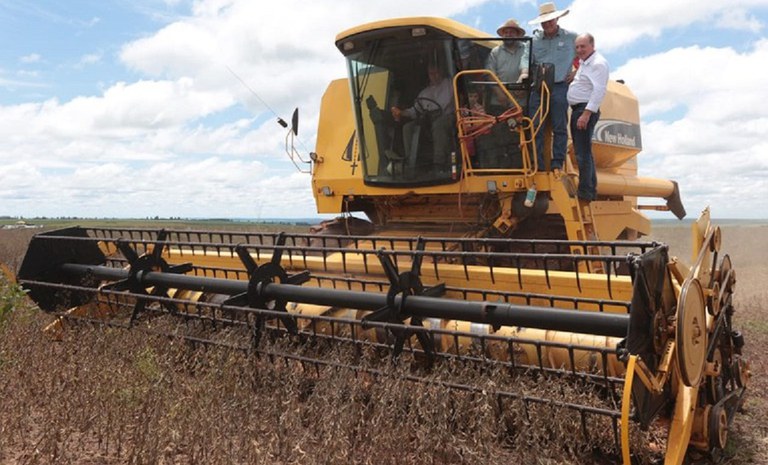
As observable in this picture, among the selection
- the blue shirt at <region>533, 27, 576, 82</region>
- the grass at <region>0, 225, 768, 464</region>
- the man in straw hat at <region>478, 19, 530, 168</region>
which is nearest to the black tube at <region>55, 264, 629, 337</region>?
the grass at <region>0, 225, 768, 464</region>

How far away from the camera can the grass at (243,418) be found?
2.55 meters

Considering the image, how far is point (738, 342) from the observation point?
342 centimetres

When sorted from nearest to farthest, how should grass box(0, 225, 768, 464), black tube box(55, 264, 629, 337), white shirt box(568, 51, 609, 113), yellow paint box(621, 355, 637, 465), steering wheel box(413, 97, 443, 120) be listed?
yellow paint box(621, 355, 637, 465)
grass box(0, 225, 768, 464)
black tube box(55, 264, 629, 337)
white shirt box(568, 51, 609, 113)
steering wheel box(413, 97, 443, 120)

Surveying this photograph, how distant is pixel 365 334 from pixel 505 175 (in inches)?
75.8

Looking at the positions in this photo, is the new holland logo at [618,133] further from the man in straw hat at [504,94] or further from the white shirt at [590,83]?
the man in straw hat at [504,94]

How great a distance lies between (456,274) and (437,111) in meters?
1.85

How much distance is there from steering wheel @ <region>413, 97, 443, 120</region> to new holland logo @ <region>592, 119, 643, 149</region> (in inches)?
66.8

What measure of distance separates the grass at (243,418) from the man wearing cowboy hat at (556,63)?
2.20 meters

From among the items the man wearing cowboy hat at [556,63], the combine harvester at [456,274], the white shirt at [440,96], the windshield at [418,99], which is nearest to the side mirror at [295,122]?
the combine harvester at [456,274]

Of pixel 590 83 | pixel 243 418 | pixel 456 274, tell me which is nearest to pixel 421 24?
pixel 590 83

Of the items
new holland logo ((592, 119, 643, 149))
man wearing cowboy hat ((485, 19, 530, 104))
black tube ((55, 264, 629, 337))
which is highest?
man wearing cowboy hat ((485, 19, 530, 104))

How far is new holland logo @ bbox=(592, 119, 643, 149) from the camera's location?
6.16 metres

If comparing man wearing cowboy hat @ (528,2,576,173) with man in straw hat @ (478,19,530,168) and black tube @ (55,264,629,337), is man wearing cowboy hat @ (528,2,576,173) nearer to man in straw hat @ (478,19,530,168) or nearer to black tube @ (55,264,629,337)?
man in straw hat @ (478,19,530,168)

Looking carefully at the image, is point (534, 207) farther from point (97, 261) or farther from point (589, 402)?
point (97, 261)
